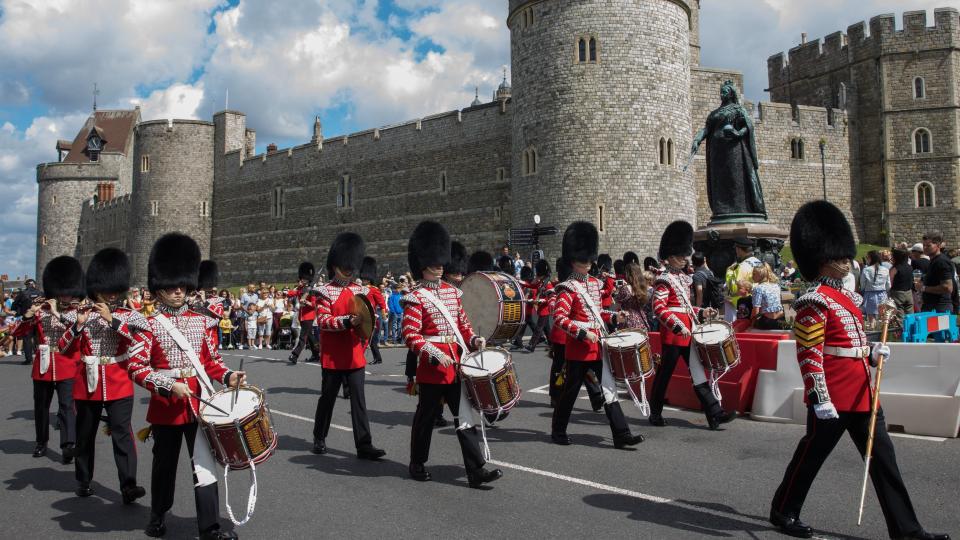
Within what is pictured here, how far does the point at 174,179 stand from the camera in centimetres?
5078

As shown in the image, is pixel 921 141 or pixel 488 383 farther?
pixel 921 141

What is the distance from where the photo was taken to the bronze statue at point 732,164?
13547 millimetres

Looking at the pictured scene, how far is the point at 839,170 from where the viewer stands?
36.2 metres

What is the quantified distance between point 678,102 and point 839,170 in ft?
39.3

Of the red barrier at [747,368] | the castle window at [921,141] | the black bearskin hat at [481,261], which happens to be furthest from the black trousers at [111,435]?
the castle window at [921,141]

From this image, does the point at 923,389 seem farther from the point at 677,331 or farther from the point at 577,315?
the point at 577,315

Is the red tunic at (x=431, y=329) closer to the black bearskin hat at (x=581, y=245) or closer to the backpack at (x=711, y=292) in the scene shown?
the black bearskin hat at (x=581, y=245)

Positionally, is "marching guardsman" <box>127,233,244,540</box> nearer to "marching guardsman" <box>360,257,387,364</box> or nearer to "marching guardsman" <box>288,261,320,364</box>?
"marching guardsman" <box>360,257,387,364</box>

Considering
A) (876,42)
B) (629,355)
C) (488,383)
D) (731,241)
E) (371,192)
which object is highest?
(876,42)

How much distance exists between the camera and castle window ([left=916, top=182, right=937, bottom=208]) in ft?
120

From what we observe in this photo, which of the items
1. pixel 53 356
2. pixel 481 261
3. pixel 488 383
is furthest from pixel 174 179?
pixel 488 383

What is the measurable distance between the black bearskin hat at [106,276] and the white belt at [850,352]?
459cm

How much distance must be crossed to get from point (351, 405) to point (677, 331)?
2821 mm

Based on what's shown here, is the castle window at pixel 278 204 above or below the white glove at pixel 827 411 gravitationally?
above
